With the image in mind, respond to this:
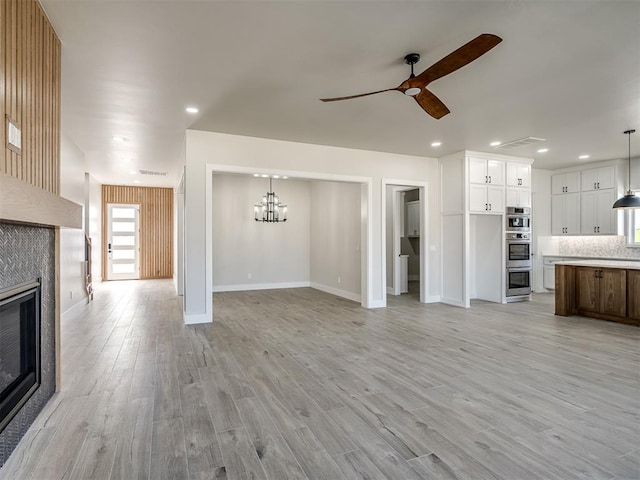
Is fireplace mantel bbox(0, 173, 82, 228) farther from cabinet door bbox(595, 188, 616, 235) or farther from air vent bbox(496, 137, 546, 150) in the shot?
cabinet door bbox(595, 188, 616, 235)

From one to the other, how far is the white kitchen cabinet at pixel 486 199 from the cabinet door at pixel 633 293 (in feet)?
7.81

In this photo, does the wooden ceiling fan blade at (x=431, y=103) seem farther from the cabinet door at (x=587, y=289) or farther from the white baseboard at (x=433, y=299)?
the white baseboard at (x=433, y=299)

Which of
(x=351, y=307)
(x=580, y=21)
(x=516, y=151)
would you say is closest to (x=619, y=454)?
(x=580, y=21)

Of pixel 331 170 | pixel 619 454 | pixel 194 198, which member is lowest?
pixel 619 454

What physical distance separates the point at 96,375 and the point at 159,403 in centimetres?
102

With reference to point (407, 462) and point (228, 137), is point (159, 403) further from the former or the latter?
point (228, 137)

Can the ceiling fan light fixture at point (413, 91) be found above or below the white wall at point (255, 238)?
above

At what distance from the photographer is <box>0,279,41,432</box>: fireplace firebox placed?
2.18 metres

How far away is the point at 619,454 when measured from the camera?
2162 millimetres

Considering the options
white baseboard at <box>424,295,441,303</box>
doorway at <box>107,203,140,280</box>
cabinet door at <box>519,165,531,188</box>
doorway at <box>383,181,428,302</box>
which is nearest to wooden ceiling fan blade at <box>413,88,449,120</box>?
doorway at <box>383,181,428,302</box>

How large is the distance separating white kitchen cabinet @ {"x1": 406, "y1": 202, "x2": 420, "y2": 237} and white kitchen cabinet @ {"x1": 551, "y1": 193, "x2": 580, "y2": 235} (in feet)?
10.5

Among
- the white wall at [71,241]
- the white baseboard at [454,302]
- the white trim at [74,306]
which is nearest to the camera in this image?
the white wall at [71,241]

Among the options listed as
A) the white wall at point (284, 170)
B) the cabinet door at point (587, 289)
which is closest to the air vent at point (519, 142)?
the white wall at point (284, 170)

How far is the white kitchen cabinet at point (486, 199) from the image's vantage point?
6875 mm
